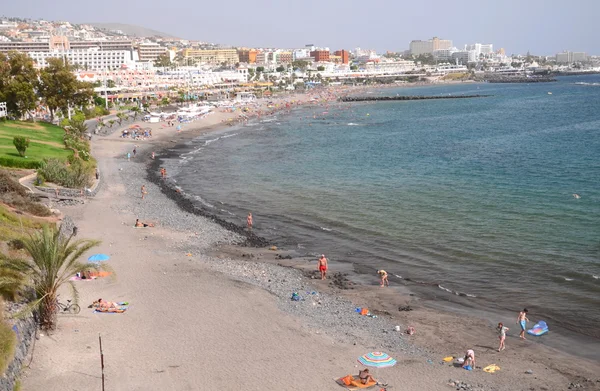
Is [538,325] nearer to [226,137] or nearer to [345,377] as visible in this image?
[345,377]

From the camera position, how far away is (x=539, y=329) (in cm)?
1606

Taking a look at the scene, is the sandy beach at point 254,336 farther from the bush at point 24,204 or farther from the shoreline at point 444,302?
the bush at point 24,204

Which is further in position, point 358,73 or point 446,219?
point 358,73

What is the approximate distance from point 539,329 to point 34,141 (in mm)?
36485

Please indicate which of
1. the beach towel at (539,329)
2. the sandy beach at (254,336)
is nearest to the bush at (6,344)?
the sandy beach at (254,336)

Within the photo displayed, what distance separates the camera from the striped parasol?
1371 centimetres

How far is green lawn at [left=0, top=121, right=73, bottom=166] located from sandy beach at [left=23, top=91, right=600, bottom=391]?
15.5m

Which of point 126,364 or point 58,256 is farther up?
point 58,256

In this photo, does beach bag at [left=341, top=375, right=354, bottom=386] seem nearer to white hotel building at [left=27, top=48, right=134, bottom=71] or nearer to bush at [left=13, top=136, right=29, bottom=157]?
bush at [left=13, top=136, right=29, bottom=157]

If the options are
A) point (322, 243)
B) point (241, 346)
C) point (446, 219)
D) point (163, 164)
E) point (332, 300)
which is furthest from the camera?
point (163, 164)

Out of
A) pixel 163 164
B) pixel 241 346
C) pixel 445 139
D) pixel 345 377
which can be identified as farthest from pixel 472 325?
pixel 445 139

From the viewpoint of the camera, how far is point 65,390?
12125 millimetres

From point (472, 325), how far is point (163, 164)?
109ft

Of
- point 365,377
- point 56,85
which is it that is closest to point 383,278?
point 365,377
